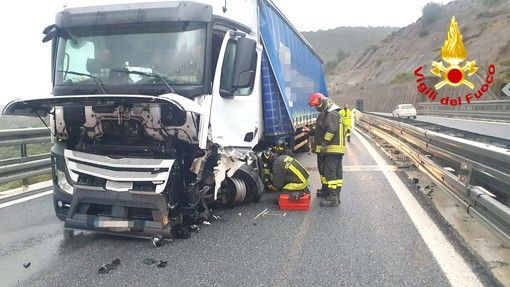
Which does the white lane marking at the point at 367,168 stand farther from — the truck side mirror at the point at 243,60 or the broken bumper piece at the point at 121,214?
the broken bumper piece at the point at 121,214

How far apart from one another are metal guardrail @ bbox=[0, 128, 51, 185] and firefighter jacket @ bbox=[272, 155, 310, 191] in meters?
3.96

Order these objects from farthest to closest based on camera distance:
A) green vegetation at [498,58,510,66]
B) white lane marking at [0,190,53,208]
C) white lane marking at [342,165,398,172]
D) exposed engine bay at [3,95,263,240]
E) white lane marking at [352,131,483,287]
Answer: green vegetation at [498,58,510,66] < white lane marking at [342,165,398,172] < white lane marking at [0,190,53,208] < exposed engine bay at [3,95,263,240] < white lane marking at [352,131,483,287]

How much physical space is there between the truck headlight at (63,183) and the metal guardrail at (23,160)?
228cm

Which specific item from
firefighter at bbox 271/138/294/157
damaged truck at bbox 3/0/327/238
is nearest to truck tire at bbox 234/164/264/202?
damaged truck at bbox 3/0/327/238

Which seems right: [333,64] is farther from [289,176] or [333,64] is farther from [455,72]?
[289,176]

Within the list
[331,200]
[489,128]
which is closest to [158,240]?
[331,200]

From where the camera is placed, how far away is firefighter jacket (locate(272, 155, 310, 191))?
585 centimetres

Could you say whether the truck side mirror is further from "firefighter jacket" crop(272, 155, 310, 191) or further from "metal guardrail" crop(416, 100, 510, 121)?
"metal guardrail" crop(416, 100, 510, 121)

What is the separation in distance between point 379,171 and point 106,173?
5.81 m

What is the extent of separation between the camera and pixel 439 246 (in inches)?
155

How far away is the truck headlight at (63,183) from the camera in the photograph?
4.48m

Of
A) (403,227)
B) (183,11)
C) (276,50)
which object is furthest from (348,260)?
(276,50)

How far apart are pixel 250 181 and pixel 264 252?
1.78m

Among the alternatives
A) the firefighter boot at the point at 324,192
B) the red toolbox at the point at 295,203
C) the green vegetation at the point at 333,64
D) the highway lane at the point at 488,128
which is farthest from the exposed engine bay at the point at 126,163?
the green vegetation at the point at 333,64
